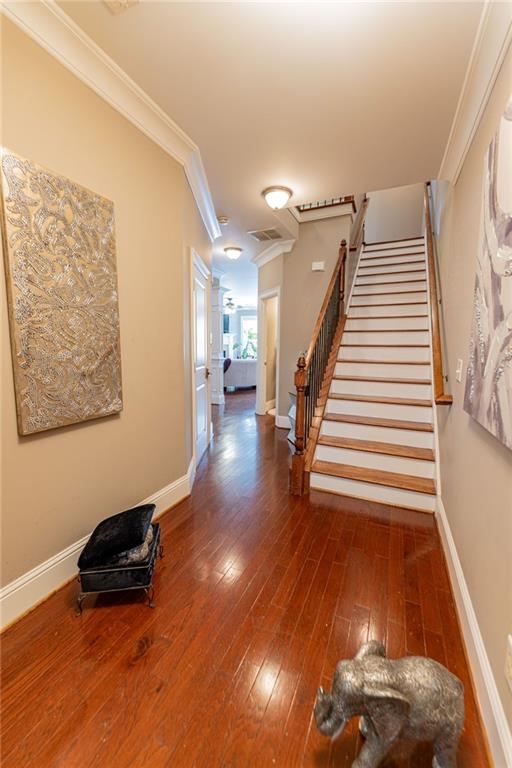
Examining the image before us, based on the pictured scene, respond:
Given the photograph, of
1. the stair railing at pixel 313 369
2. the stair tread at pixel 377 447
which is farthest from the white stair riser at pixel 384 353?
the stair tread at pixel 377 447

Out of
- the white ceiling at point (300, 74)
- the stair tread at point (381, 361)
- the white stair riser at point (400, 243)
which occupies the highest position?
the white stair riser at point (400, 243)

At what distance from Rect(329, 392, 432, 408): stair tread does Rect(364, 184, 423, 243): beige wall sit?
489 cm

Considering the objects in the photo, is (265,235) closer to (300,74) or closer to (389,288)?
(389,288)

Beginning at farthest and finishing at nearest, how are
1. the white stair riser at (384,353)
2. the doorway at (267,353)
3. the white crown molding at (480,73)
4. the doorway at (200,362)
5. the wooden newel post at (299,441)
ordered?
the doorway at (267,353)
the white stair riser at (384,353)
the doorway at (200,362)
the wooden newel post at (299,441)
the white crown molding at (480,73)

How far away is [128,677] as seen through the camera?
1217mm

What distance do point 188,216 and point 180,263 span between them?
0.50 meters

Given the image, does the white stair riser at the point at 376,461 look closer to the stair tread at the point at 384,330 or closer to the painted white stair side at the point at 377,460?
the painted white stair side at the point at 377,460

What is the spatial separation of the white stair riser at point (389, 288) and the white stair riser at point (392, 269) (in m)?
0.33

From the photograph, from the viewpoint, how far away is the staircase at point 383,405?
266cm

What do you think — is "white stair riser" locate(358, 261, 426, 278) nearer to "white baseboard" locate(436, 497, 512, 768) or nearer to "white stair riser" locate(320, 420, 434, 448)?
"white stair riser" locate(320, 420, 434, 448)

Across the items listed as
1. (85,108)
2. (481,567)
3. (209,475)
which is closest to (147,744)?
(481,567)

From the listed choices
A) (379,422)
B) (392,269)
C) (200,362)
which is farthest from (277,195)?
(392,269)

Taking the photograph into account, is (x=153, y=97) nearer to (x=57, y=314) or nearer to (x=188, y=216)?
(x=188, y=216)

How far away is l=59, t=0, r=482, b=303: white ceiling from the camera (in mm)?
1441
